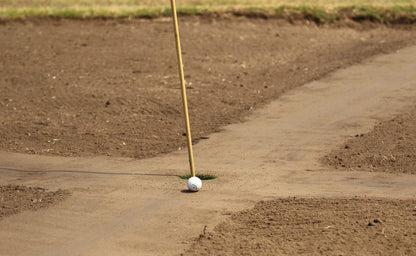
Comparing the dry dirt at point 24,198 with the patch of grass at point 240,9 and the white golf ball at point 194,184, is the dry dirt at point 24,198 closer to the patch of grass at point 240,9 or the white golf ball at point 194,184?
the white golf ball at point 194,184

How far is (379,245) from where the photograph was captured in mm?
6953

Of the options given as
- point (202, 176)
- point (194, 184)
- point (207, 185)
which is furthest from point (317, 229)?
point (202, 176)

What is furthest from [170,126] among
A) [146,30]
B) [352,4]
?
[352,4]

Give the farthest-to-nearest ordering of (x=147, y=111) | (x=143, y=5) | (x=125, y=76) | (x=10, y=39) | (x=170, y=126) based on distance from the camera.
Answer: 1. (x=143, y=5)
2. (x=10, y=39)
3. (x=125, y=76)
4. (x=147, y=111)
5. (x=170, y=126)

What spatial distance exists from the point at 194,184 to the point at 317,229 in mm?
2061

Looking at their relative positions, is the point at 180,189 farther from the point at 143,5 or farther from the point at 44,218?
the point at 143,5

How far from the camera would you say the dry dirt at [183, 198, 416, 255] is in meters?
6.97

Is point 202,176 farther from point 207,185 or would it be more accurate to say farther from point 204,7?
point 204,7

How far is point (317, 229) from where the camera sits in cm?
746

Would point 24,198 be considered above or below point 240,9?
below

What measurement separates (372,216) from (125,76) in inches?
407

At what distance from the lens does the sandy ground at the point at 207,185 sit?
24.7 feet

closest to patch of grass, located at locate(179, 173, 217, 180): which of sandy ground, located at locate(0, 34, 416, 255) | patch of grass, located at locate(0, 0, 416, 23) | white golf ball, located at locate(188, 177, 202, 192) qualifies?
sandy ground, located at locate(0, 34, 416, 255)

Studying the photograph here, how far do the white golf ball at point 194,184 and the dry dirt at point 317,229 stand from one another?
945 millimetres
